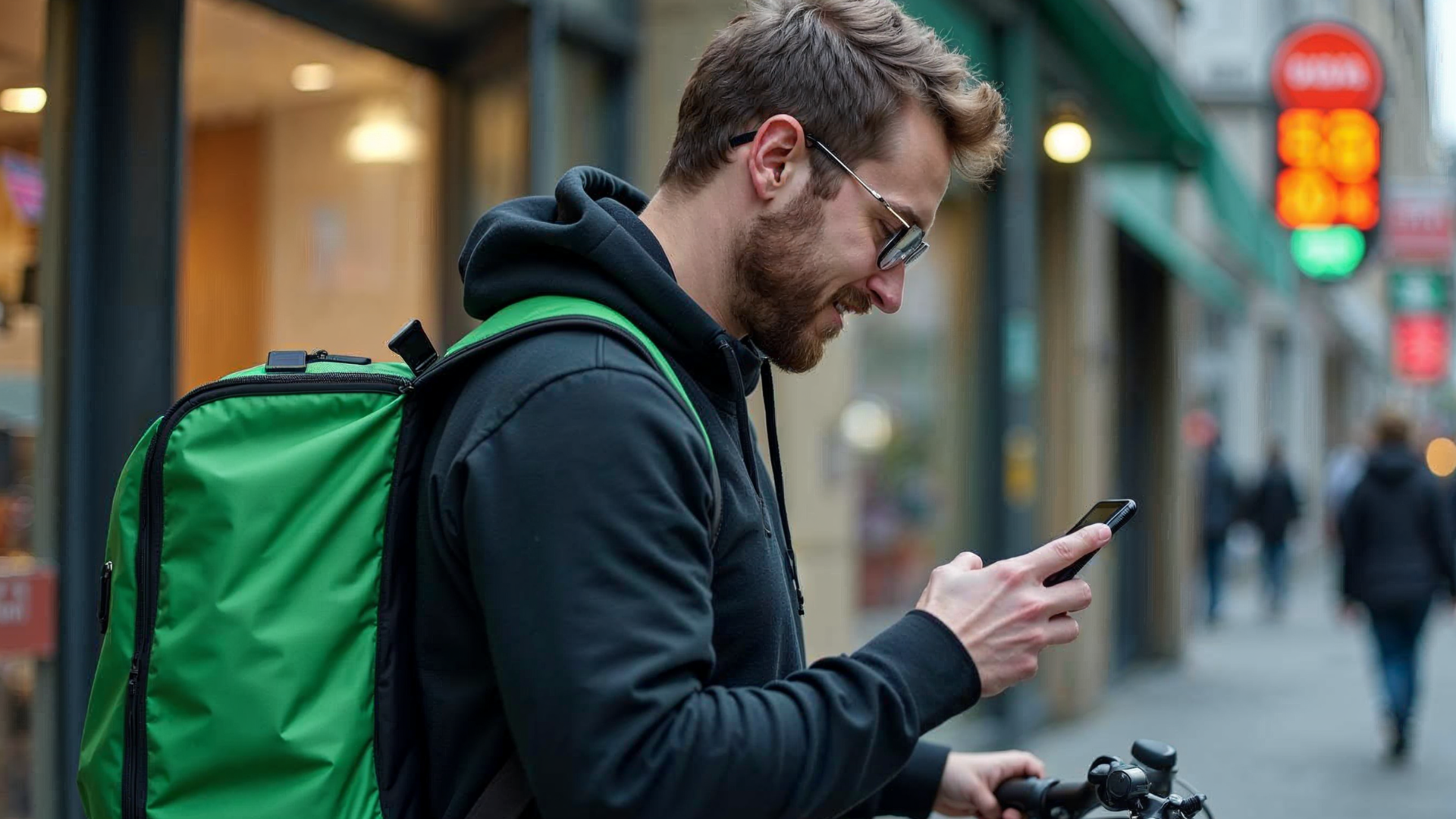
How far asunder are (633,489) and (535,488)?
88 millimetres

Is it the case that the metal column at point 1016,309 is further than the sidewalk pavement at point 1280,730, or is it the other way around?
the metal column at point 1016,309

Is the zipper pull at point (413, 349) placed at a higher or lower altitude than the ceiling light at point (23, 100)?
lower

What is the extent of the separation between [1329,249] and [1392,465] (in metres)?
5.32

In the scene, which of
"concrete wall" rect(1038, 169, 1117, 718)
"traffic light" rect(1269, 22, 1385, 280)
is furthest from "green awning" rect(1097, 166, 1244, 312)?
"traffic light" rect(1269, 22, 1385, 280)

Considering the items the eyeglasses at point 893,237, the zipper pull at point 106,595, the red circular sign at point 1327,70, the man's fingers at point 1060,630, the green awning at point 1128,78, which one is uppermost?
the red circular sign at point 1327,70

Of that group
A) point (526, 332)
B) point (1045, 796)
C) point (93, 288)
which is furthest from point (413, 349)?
point (93, 288)

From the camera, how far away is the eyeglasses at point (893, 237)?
167 centimetres

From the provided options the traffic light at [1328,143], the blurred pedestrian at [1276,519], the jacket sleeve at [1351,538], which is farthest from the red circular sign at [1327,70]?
the jacket sleeve at [1351,538]

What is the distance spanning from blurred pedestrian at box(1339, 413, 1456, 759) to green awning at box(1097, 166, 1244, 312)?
2.68 meters

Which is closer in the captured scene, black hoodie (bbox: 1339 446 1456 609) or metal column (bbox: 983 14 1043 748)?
metal column (bbox: 983 14 1043 748)

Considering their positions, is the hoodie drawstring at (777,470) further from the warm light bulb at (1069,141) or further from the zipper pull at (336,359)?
the warm light bulb at (1069,141)

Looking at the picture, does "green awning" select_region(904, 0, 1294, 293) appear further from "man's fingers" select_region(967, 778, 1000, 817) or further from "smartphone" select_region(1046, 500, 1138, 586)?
"smartphone" select_region(1046, 500, 1138, 586)

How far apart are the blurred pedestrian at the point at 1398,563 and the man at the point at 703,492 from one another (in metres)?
7.45

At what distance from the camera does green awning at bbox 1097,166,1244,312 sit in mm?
10578
